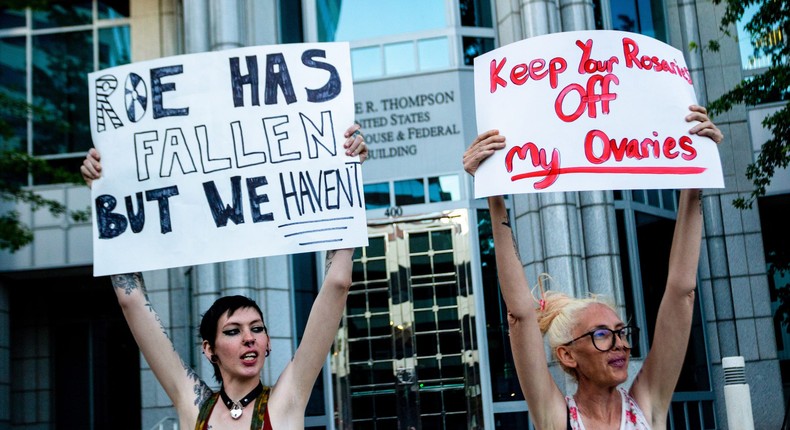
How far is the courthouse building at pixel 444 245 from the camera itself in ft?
37.3

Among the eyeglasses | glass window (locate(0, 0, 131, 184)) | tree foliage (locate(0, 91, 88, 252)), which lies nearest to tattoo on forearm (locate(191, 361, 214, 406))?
the eyeglasses

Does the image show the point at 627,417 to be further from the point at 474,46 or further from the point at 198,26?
the point at 474,46

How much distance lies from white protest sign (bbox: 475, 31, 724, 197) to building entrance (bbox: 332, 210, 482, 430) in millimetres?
7741

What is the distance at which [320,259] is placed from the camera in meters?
12.4

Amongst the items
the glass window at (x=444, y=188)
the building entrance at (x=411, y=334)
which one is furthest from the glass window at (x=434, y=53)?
the building entrance at (x=411, y=334)

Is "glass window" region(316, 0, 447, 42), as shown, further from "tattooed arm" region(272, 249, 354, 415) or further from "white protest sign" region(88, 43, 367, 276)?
"tattooed arm" region(272, 249, 354, 415)

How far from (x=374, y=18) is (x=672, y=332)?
9309 mm

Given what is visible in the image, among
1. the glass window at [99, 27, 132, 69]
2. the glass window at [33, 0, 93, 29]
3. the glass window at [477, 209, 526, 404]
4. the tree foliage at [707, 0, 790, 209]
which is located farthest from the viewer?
the glass window at [33, 0, 93, 29]

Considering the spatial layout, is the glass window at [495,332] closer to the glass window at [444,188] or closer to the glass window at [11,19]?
the glass window at [444,188]

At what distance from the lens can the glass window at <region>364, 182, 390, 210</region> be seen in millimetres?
12359

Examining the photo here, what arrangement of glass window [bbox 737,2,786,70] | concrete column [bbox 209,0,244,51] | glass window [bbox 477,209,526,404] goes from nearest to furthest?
concrete column [bbox 209,0,244,51] < glass window [bbox 477,209,526,404] < glass window [bbox 737,2,786,70]

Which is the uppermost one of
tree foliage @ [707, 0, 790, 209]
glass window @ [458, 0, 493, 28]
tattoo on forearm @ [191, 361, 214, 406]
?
glass window @ [458, 0, 493, 28]

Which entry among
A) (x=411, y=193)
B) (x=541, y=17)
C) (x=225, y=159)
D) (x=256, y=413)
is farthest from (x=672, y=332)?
(x=411, y=193)

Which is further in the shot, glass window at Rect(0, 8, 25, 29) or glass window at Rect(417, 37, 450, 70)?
glass window at Rect(0, 8, 25, 29)
